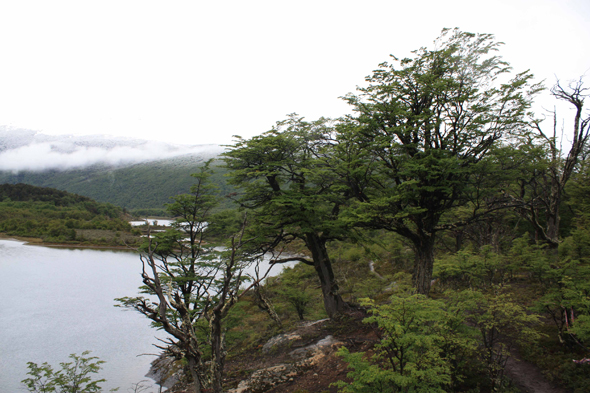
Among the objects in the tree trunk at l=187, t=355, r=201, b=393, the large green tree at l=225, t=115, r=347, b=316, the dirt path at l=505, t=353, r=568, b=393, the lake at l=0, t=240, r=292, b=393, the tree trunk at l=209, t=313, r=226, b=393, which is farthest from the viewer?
the lake at l=0, t=240, r=292, b=393

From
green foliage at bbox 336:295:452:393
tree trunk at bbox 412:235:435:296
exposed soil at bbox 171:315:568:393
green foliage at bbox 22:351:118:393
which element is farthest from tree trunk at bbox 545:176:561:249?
green foliage at bbox 22:351:118:393

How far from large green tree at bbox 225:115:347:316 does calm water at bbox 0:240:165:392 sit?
6.78 meters

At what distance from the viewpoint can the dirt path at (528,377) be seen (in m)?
6.87

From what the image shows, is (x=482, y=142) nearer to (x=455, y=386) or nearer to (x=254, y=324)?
(x=455, y=386)

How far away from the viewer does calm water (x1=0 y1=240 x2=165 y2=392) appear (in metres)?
17.1

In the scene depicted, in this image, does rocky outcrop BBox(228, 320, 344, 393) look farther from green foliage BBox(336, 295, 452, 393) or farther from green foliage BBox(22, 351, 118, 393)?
green foliage BBox(336, 295, 452, 393)

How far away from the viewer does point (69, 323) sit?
22609mm

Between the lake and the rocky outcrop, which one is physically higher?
the rocky outcrop

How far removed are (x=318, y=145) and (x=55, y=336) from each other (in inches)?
829

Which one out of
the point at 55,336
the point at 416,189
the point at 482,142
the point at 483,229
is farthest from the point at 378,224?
the point at 55,336

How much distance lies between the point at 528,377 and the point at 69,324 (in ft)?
88.2

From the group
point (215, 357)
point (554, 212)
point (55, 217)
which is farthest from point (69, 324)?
point (55, 217)

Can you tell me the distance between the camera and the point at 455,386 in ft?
22.8

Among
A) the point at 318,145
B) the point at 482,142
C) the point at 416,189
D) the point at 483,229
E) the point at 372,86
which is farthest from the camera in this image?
the point at 483,229
